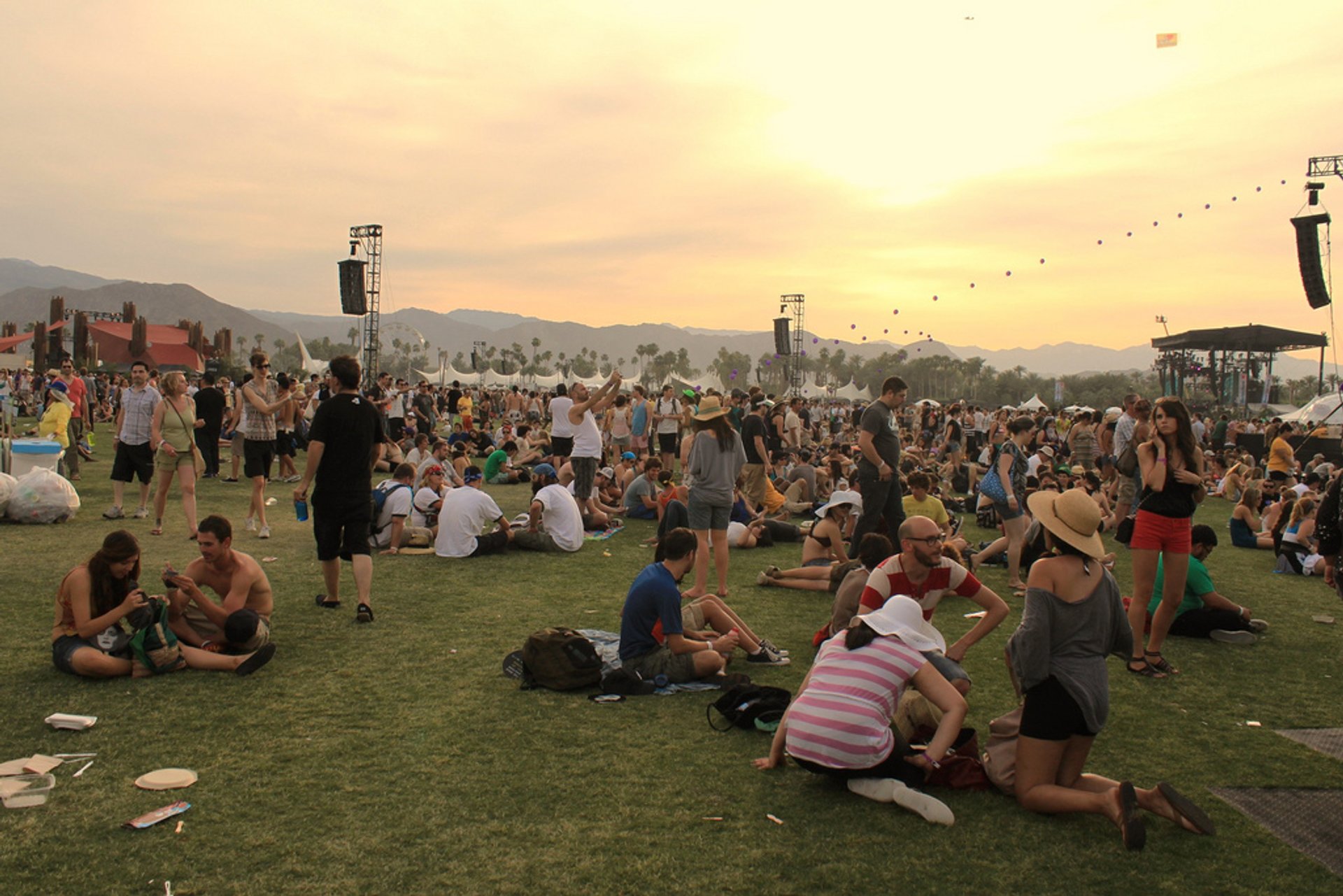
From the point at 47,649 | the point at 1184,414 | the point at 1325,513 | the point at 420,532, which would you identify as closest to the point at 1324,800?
the point at 1325,513

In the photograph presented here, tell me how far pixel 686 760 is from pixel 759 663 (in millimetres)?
Answer: 1805

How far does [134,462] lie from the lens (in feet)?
34.3

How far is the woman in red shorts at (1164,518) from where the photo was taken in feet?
20.0

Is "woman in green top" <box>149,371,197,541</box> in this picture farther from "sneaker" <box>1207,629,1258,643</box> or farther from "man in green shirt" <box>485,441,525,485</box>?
"sneaker" <box>1207,629,1258,643</box>

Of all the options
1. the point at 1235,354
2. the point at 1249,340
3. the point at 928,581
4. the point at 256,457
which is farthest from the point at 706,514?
the point at 1235,354

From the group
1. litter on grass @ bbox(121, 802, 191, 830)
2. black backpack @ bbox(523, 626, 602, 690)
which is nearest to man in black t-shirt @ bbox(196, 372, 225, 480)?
black backpack @ bbox(523, 626, 602, 690)

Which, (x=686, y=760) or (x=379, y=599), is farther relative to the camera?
(x=379, y=599)

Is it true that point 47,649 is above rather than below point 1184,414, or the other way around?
below

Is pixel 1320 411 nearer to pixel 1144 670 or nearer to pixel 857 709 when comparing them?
pixel 1144 670

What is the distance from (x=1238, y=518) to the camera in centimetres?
1208

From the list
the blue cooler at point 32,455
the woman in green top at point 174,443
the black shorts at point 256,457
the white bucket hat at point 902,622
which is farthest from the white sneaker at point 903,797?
the blue cooler at point 32,455

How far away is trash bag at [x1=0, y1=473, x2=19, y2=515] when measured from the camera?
10.3 meters

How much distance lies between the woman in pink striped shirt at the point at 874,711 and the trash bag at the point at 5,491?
1005 centimetres

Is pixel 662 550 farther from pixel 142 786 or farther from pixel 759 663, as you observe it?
pixel 142 786
